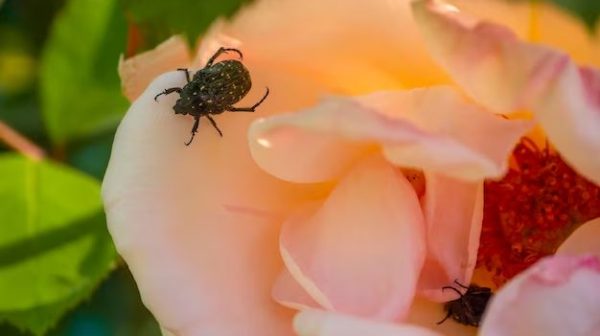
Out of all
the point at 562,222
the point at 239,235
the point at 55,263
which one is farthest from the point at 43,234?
the point at 562,222

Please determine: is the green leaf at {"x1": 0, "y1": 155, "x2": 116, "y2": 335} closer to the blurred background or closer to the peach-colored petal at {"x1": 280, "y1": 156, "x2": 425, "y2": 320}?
the blurred background

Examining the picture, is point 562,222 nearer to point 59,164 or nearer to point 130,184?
point 130,184

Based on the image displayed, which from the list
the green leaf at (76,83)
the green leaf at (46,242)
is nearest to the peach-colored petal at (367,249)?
the green leaf at (46,242)

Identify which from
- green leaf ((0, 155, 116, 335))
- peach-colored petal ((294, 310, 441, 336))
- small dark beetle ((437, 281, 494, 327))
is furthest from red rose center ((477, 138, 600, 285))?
green leaf ((0, 155, 116, 335))

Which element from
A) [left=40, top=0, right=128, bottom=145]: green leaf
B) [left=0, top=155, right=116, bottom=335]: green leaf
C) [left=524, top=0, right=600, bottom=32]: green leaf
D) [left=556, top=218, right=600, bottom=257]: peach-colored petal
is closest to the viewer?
[left=524, top=0, right=600, bottom=32]: green leaf

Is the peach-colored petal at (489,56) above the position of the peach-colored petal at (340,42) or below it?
above

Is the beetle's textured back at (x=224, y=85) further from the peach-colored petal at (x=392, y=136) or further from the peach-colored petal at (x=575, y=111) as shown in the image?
the peach-colored petal at (x=575, y=111)
